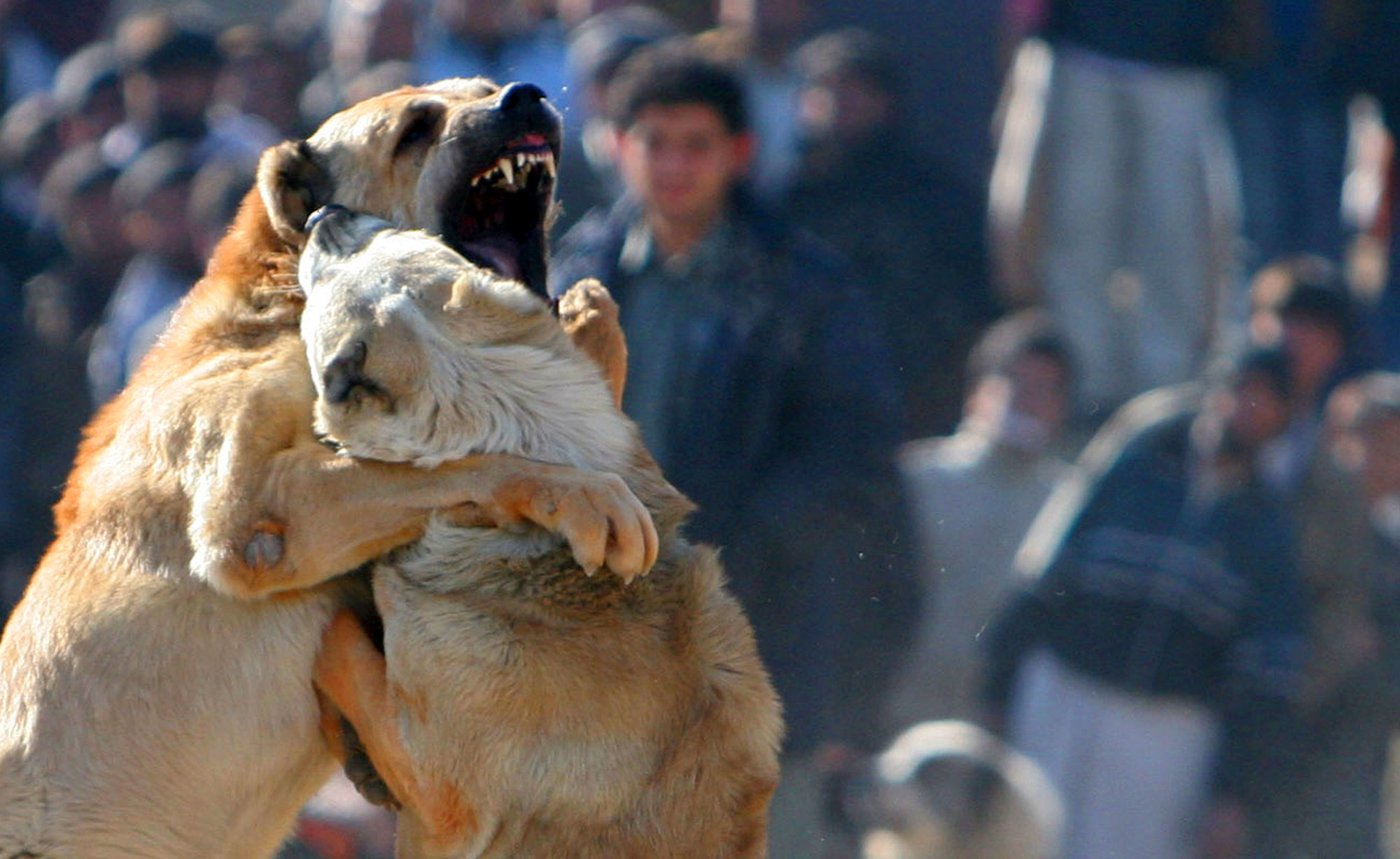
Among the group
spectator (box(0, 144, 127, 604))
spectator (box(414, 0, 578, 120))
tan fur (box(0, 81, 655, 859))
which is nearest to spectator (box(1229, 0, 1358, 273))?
spectator (box(414, 0, 578, 120))

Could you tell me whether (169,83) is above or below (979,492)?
above

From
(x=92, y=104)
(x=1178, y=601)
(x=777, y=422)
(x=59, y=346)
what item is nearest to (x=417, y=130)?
(x=777, y=422)

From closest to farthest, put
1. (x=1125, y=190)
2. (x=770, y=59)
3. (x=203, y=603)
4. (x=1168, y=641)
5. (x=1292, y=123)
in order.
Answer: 1. (x=203, y=603)
2. (x=1168, y=641)
3. (x=1292, y=123)
4. (x=1125, y=190)
5. (x=770, y=59)

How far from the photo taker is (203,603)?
347 cm

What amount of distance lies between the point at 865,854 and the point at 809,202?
2.58m

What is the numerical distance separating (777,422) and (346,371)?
3.21 meters

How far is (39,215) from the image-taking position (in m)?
9.67

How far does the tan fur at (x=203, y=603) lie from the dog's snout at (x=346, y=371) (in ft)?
0.54

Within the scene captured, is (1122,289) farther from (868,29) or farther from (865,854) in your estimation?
(865,854)

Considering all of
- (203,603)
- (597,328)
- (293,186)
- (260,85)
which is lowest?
(260,85)

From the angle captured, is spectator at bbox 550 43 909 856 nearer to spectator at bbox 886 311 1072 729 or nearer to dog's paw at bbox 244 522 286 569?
spectator at bbox 886 311 1072 729

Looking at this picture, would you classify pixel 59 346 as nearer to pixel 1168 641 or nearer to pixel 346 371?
pixel 1168 641

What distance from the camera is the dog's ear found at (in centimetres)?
386

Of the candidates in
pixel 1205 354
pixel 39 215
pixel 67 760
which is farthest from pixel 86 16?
pixel 67 760
